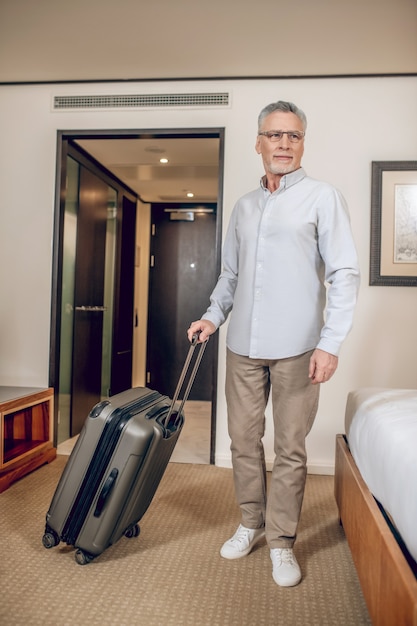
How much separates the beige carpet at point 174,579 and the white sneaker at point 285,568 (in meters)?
0.03

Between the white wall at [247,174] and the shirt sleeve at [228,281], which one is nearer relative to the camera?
the shirt sleeve at [228,281]

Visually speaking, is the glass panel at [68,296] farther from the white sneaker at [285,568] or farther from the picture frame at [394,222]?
the white sneaker at [285,568]

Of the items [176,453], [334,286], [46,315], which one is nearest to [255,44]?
[334,286]

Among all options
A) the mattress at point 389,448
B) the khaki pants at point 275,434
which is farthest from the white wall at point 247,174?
the khaki pants at point 275,434

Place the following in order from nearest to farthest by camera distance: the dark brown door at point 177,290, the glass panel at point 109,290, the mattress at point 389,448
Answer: the mattress at point 389,448 → the glass panel at point 109,290 → the dark brown door at point 177,290

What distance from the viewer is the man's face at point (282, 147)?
177 cm

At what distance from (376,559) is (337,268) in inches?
34.0

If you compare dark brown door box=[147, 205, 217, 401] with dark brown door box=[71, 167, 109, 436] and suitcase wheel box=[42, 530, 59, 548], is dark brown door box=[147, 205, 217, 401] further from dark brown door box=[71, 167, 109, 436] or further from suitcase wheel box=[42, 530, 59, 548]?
suitcase wheel box=[42, 530, 59, 548]

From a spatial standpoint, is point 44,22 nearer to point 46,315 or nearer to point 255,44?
point 255,44

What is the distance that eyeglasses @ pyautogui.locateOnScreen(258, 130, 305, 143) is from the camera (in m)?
1.78

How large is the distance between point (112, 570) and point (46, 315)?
1832mm

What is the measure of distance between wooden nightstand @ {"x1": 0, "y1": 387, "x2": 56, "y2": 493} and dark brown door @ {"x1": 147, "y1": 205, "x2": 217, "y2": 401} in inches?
98.4

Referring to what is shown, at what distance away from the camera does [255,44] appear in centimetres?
270

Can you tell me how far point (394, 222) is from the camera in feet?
9.80
